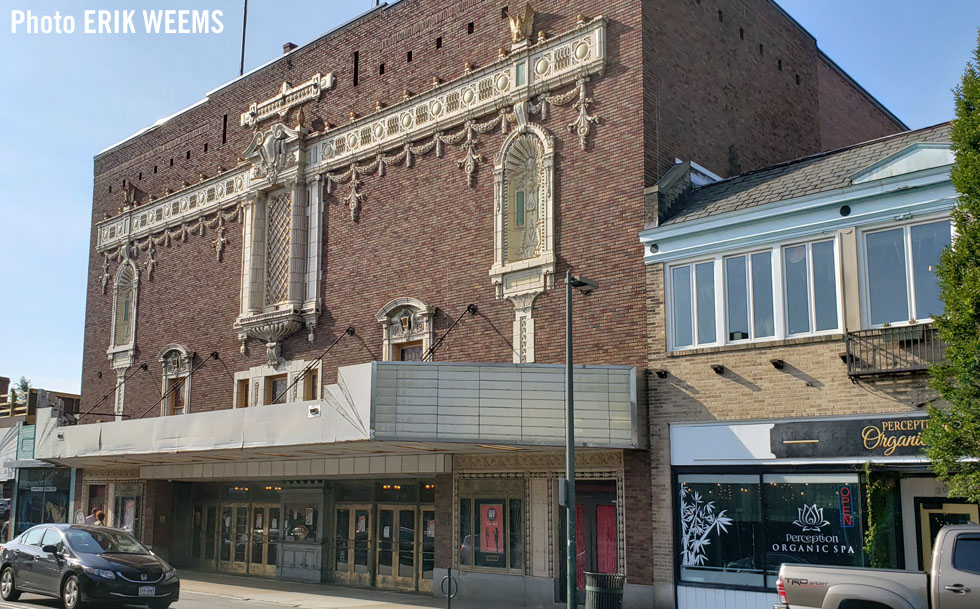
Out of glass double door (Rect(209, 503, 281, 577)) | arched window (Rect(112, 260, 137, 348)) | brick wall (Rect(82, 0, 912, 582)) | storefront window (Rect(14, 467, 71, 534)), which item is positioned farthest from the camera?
storefront window (Rect(14, 467, 71, 534))

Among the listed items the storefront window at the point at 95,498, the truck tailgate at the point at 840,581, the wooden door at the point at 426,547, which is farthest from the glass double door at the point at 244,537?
the truck tailgate at the point at 840,581

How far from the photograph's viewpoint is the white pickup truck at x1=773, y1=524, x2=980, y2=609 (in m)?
11.5

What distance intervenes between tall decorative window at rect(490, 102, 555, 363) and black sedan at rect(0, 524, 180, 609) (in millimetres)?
8596

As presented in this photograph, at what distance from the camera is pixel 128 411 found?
33.2m

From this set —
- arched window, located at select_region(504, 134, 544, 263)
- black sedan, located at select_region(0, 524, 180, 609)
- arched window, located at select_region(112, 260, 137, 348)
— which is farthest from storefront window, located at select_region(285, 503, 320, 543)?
arched window, located at select_region(112, 260, 137, 348)

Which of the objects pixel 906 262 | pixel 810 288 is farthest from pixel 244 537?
pixel 906 262

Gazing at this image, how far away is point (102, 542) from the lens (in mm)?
17938

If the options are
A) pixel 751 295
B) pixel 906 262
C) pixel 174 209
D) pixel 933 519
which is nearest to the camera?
pixel 933 519

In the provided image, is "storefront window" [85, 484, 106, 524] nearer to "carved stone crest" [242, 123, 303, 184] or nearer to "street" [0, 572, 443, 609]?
"street" [0, 572, 443, 609]

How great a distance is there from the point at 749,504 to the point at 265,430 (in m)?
10.7

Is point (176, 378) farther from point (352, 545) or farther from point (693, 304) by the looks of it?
point (693, 304)

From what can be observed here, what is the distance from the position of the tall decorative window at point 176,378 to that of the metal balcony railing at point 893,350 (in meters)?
20.9

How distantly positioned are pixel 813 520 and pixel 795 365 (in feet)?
8.78

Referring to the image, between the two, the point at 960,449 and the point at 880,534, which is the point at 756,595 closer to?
the point at 880,534
